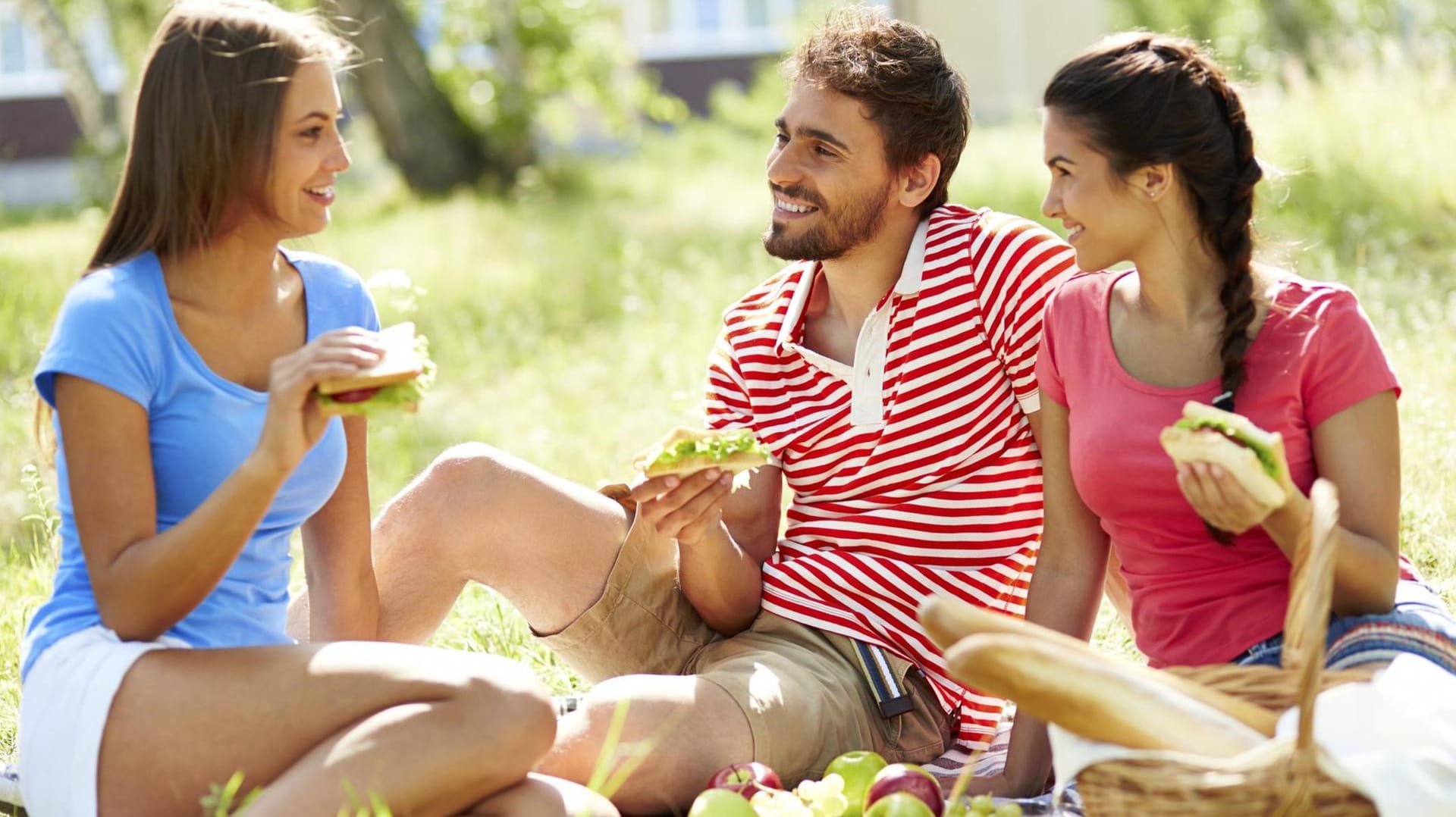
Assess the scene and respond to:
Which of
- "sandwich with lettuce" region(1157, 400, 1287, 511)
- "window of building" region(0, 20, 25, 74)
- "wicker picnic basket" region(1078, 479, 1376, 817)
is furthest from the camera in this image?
"window of building" region(0, 20, 25, 74)

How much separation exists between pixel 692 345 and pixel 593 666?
3856 mm

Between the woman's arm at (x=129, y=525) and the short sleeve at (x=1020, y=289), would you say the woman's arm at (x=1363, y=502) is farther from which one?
the woman's arm at (x=129, y=525)

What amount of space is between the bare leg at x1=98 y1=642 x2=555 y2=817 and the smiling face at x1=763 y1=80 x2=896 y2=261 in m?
1.41

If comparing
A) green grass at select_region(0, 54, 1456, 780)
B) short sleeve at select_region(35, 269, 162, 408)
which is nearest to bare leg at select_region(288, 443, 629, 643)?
green grass at select_region(0, 54, 1456, 780)

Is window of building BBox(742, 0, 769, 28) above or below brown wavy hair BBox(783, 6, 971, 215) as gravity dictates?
above

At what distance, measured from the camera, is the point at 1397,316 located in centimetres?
632

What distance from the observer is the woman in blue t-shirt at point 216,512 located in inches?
101

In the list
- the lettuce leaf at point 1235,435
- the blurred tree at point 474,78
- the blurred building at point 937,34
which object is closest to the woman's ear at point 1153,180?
the lettuce leaf at point 1235,435

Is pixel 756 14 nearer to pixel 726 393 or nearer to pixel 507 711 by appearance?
pixel 726 393

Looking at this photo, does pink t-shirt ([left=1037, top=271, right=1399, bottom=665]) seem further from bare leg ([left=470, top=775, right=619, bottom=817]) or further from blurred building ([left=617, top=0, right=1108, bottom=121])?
blurred building ([left=617, top=0, right=1108, bottom=121])

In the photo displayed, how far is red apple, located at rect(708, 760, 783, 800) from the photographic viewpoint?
2.94 metres

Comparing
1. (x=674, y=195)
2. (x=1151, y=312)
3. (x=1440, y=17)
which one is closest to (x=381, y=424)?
(x=1151, y=312)

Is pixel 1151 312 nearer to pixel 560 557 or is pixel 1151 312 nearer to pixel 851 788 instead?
pixel 851 788

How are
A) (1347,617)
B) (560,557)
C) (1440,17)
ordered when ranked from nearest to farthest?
(1347,617) → (560,557) → (1440,17)
